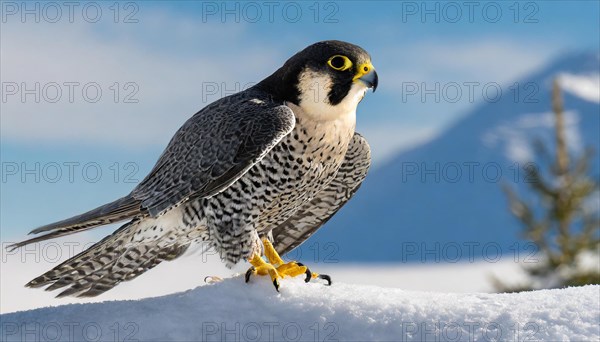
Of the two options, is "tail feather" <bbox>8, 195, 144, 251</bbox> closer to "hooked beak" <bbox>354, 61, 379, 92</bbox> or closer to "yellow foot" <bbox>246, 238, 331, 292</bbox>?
"yellow foot" <bbox>246, 238, 331, 292</bbox>

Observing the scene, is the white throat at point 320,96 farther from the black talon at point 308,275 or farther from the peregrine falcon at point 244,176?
the black talon at point 308,275

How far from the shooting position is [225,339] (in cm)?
392

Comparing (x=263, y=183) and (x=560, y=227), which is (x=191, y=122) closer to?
(x=263, y=183)

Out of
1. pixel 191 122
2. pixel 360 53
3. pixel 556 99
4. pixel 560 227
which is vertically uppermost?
pixel 360 53

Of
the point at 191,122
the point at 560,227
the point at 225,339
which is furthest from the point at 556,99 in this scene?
the point at 225,339

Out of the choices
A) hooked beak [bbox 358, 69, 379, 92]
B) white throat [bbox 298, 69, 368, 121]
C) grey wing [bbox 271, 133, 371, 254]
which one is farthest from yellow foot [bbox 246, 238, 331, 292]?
hooked beak [bbox 358, 69, 379, 92]

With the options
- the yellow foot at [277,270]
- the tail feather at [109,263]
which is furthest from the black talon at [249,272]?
the tail feather at [109,263]

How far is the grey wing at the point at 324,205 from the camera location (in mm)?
5441

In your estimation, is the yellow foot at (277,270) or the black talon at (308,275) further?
the black talon at (308,275)

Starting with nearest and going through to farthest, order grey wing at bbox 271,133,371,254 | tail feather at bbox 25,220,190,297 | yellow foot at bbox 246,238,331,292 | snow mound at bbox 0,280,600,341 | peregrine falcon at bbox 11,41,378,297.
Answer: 1. snow mound at bbox 0,280,600,341
2. yellow foot at bbox 246,238,331,292
3. peregrine falcon at bbox 11,41,378,297
4. tail feather at bbox 25,220,190,297
5. grey wing at bbox 271,133,371,254

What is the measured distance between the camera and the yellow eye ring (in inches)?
182

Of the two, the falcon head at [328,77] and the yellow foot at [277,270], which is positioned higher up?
the falcon head at [328,77]

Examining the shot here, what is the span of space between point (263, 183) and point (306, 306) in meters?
0.88

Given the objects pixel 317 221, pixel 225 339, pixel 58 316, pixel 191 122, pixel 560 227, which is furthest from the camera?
pixel 560 227
